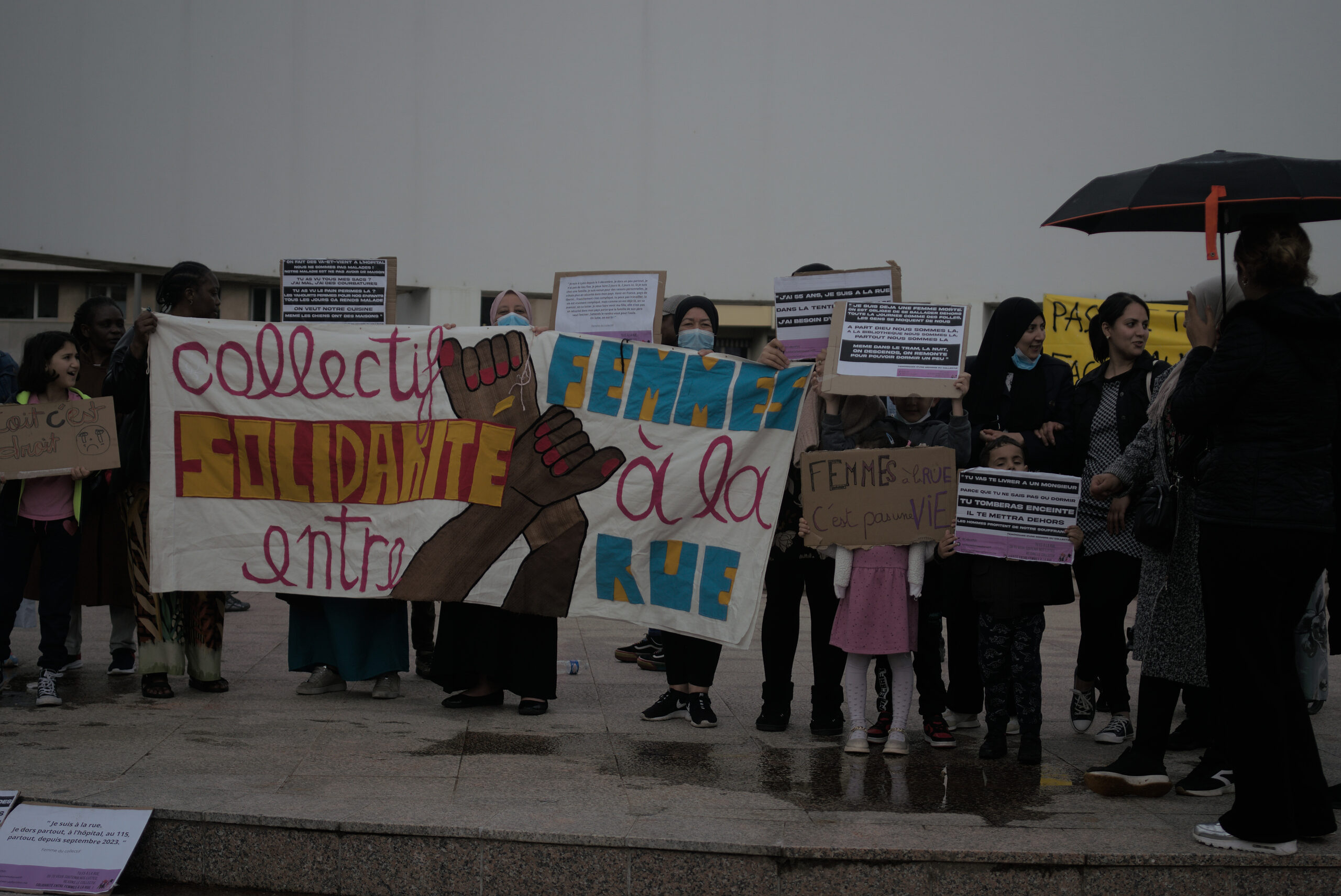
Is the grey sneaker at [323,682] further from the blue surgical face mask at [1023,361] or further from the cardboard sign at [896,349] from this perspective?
the blue surgical face mask at [1023,361]

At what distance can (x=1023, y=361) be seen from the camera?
230 inches

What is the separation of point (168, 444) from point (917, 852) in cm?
396

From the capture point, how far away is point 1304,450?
3635 mm

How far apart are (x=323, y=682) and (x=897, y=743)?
287 centimetres

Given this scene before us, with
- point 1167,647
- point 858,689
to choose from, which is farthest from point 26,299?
point 1167,647

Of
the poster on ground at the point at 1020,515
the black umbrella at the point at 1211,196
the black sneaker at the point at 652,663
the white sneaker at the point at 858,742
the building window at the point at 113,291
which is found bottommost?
the black sneaker at the point at 652,663

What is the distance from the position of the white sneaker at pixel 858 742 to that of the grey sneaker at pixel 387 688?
89.6 inches

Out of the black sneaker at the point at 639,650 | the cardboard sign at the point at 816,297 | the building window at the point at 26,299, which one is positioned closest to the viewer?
the cardboard sign at the point at 816,297

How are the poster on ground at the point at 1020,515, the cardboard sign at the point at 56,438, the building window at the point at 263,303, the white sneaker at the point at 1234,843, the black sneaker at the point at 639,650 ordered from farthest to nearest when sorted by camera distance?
1. the building window at the point at 263,303
2. the black sneaker at the point at 639,650
3. the cardboard sign at the point at 56,438
4. the poster on ground at the point at 1020,515
5. the white sneaker at the point at 1234,843

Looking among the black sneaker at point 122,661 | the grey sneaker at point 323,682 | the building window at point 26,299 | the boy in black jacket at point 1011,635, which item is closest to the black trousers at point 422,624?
the grey sneaker at point 323,682

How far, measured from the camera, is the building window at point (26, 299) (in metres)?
17.8

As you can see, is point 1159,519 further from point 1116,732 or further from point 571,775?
point 571,775

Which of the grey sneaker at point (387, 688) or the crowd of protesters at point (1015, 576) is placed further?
the grey sneaker at point (387, 688)

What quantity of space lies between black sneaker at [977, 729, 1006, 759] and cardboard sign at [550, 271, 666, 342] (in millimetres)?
2346
